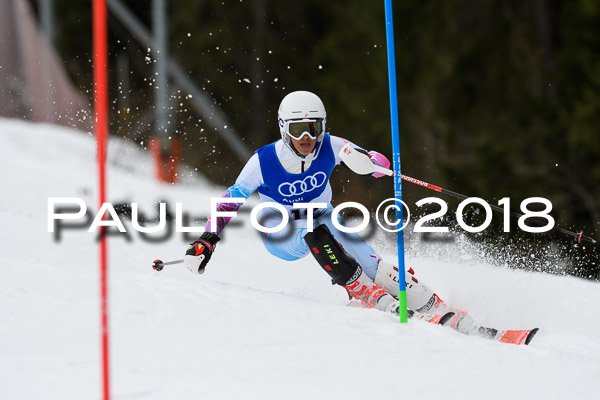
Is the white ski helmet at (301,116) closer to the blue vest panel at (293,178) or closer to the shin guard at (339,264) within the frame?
the blue vest panel at (293,178)

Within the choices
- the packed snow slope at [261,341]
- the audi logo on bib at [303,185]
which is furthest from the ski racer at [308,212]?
the packed snow slope at [261,341]

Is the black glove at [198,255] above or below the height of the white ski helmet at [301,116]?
below

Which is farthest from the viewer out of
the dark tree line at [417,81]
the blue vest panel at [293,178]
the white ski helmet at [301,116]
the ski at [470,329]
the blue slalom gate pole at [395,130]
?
the dark tree line at [417,81]

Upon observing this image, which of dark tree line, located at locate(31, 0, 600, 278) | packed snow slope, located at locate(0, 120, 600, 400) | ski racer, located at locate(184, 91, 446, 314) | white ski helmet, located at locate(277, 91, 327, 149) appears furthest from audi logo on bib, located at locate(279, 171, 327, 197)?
dark tree line, located at locate(31, 0, 600, 278)

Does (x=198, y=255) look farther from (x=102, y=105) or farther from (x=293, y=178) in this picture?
(x=102, y=105)

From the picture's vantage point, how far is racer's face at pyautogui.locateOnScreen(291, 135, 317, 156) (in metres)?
4.86

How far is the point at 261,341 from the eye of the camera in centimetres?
376

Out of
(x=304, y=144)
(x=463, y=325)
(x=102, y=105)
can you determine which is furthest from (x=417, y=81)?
(x=102, y=105)

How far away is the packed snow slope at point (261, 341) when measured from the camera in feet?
10.7

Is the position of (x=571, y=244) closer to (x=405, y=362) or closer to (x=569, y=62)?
(x=569, y=62)

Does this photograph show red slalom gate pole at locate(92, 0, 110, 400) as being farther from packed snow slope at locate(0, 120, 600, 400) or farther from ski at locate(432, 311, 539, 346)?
ski at locate(432, 311, 539, 346)

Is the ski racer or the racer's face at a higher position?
the racer's face

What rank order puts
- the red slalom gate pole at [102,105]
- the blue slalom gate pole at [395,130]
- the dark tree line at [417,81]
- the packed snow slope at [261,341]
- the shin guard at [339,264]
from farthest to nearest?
the dark tree line at [417,81]
the shin guard at [339,264]
the blue slalom gate pole at [395,130]
the packed snow slope at [261,341]
the red slalom gate pole at [102,105]

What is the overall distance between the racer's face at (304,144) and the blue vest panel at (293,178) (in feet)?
0.49
